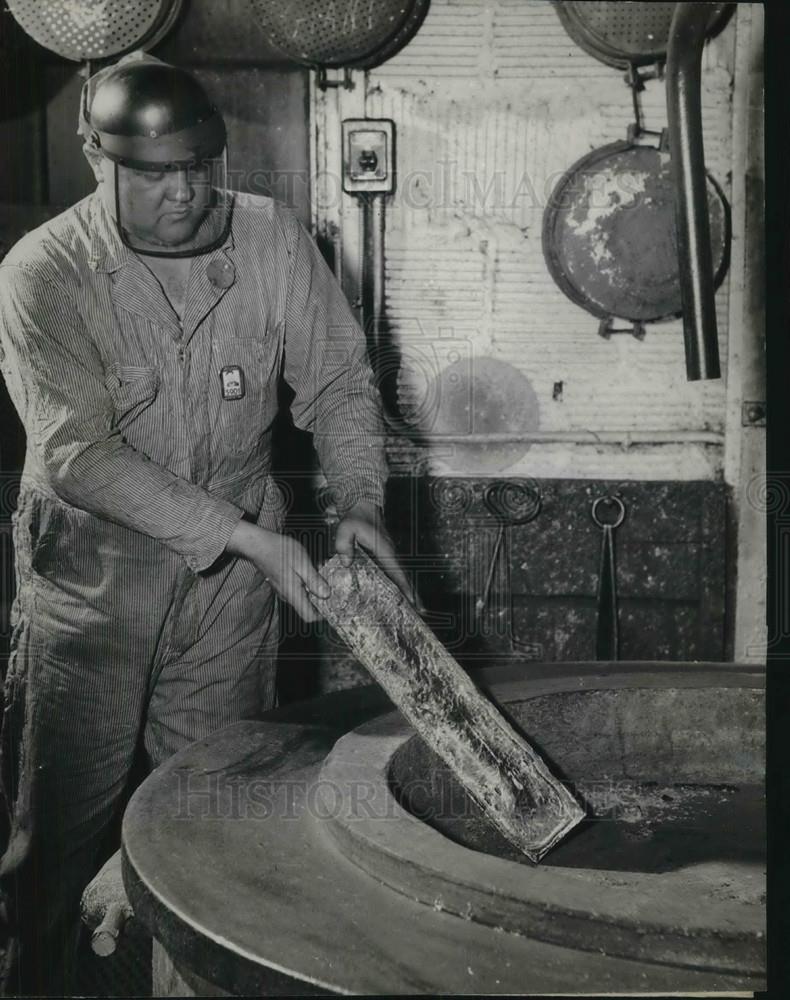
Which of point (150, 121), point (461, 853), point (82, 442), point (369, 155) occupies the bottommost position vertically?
point (461, 853)

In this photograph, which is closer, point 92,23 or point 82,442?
point 82,442

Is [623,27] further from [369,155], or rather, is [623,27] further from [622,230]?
[369,155]

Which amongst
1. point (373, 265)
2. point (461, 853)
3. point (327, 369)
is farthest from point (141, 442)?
point (373, 265)

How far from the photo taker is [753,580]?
3.43 meters

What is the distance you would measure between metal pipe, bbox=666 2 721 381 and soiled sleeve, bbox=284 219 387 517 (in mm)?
823

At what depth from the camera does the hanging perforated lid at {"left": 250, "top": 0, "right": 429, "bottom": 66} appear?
304 cm

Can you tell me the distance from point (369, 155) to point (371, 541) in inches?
70.3

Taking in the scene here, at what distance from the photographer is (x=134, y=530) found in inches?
80.7

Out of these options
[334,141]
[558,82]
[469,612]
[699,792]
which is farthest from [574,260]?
[699,792]

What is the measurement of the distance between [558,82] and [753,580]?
1.82 meters

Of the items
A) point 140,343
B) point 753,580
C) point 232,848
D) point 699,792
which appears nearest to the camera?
point 232,848

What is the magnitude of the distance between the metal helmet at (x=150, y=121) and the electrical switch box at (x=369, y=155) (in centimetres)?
128

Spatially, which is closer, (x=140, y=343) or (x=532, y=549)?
(x=140, y=343)

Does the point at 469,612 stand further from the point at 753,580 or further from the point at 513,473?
the point at 753,580
